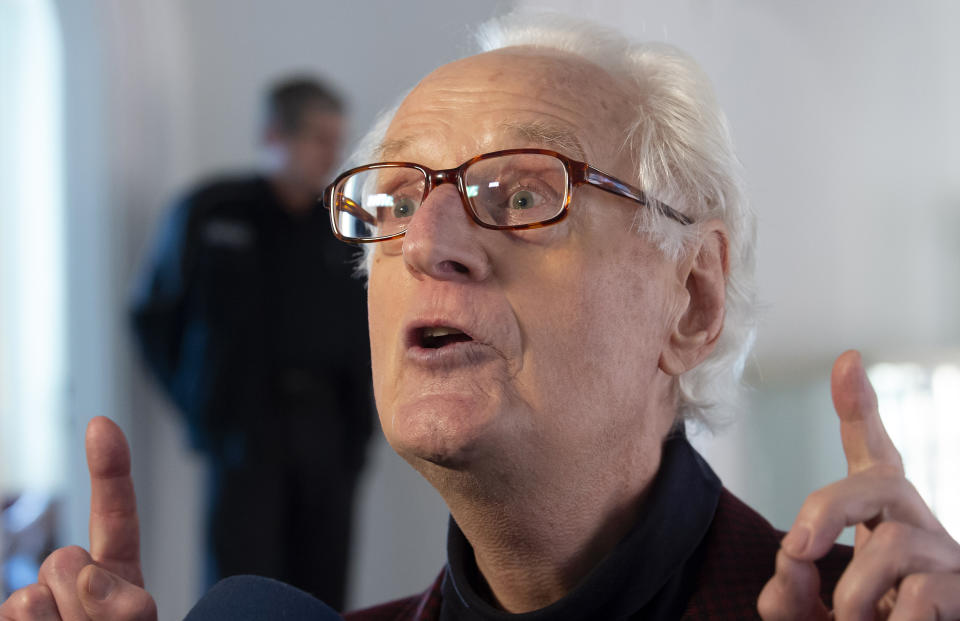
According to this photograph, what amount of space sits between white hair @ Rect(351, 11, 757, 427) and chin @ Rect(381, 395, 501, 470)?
0.30 metres

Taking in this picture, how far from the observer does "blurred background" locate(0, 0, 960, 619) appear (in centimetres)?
161

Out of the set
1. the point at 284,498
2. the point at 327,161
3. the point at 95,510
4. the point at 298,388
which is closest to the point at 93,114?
the point at 327,161

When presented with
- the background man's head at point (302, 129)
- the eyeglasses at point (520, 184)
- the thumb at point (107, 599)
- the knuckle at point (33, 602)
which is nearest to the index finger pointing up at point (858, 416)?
the eyeglasses at point (520, 184)

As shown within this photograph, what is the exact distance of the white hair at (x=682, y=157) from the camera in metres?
1.08

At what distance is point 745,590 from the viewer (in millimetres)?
967

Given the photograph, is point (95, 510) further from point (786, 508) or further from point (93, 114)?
point (93, 114)

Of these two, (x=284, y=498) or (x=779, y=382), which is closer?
(x=779, y=382)

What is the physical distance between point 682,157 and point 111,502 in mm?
782

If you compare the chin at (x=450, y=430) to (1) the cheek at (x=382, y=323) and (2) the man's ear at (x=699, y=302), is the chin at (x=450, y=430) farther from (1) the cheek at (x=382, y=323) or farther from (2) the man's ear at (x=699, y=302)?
(2) the man's ear at (x=699, y=302)

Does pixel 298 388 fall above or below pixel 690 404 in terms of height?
below

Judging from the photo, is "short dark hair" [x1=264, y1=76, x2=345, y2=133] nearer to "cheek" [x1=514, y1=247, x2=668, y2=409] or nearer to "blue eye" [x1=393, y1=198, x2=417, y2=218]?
"blue eye" [x1=393, y1=198, x2=417, y2=218]

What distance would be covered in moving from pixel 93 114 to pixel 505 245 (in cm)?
280

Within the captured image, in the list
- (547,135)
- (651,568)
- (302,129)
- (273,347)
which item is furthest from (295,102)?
(651,568)

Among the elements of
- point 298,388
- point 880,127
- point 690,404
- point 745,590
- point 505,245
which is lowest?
point 298,388
